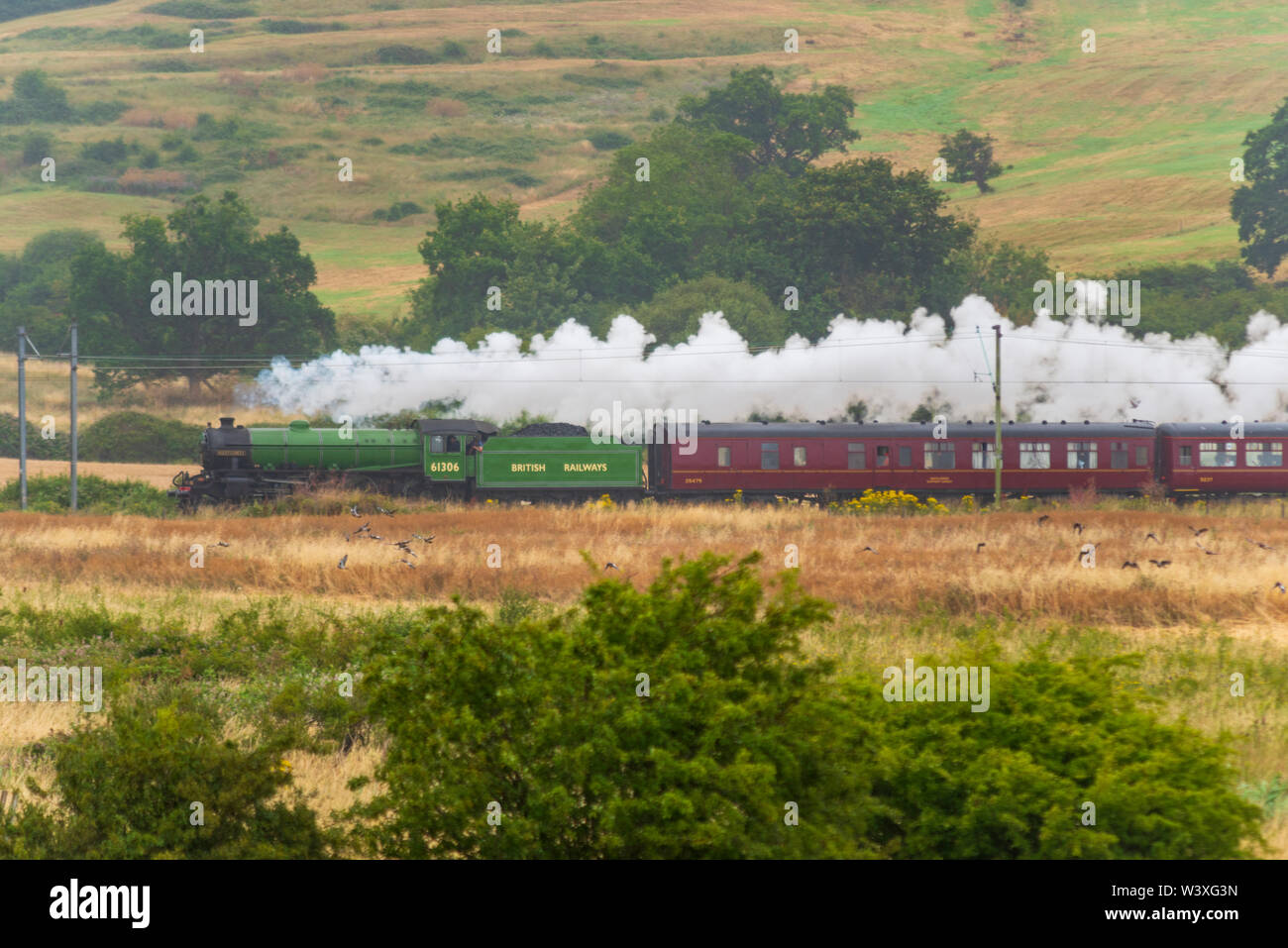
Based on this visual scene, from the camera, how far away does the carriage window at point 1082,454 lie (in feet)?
144

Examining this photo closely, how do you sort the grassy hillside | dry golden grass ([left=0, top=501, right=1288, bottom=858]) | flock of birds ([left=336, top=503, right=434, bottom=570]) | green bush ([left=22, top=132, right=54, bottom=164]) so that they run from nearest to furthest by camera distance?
dry golden grass ([left=0, top=501, right=1288, bottom=858]) → flock of birds ([left=336, top=503, right=434, bottom=570]) → the grassy hillside → green bush ([left=22, top=132, right=54, bottom=164])

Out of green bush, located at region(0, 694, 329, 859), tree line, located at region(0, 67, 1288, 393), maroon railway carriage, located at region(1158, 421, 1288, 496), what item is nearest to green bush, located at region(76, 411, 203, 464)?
tree line, located at region(0, 67, 1288, 393)

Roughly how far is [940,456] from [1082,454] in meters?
5.05

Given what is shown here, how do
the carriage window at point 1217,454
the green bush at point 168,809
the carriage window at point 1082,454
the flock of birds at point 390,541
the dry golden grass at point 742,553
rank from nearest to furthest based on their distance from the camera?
the green bush at point 168,809
the dry golden grass at point 742,553
the flock of birds at point 390,541
the carriage window at point 1082,454
the carriage window at point 1217,454

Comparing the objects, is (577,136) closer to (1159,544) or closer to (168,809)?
(1159,544)

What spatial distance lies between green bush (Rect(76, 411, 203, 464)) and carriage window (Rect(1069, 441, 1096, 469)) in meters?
41.5

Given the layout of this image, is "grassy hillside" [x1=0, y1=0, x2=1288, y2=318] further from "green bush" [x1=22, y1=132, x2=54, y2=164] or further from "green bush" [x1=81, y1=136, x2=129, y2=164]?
"green bush" [x1=81, y1=136, x2=129, y2=164]

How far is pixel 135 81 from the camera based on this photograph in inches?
7377

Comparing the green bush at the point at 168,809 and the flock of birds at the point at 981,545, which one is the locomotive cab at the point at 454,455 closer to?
the flock of birds at the point at 981,545

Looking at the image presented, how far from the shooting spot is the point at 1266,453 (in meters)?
44.2

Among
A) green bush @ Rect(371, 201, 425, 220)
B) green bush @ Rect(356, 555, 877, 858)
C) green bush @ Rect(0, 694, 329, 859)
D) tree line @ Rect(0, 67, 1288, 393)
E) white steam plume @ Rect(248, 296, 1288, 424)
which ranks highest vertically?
green bush @ Rect(371, 201, 425, 220)

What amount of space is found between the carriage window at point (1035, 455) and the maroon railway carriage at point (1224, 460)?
4.49 meters

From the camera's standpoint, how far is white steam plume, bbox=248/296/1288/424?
5125cm

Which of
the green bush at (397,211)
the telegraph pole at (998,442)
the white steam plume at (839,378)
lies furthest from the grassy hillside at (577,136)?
the telegraph pole at (998,442)
